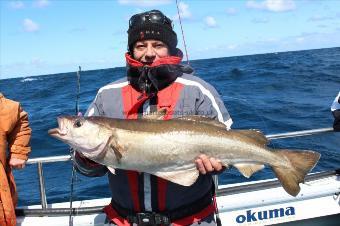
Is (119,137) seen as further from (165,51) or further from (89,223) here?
(89,223)

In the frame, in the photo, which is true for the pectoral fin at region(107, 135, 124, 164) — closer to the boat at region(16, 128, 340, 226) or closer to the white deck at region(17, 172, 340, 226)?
the boat at region(16, 128, 340, 226)

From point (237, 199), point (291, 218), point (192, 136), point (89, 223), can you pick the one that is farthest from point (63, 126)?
point (291, 218)

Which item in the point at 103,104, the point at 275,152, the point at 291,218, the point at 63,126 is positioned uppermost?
the point at 103,104

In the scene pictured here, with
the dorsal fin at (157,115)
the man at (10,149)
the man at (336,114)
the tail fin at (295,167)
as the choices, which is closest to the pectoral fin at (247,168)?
the tail fin at (295,167)

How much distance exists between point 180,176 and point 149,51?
1.04 meters

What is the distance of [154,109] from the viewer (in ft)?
11.7

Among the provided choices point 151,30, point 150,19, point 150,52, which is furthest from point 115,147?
point 150,19

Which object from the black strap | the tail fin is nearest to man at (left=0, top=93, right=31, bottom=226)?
the black strap

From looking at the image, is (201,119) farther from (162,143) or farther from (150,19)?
(150,19)

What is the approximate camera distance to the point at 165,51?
3.67 m

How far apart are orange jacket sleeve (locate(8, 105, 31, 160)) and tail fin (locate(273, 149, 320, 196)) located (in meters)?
2.73

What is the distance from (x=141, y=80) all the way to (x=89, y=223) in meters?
2.28

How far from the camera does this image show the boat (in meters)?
5.17

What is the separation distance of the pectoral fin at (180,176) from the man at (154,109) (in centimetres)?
14
